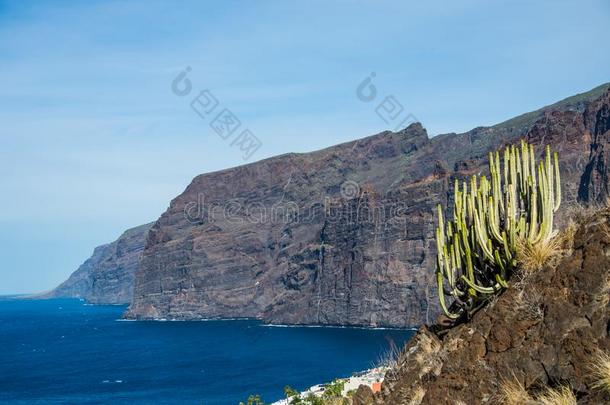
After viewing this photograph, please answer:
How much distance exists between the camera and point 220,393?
302 feet

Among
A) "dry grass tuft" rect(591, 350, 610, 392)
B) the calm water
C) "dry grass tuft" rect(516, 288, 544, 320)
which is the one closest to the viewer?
"dry grass tuft" rect(591, 350, 610, 392)

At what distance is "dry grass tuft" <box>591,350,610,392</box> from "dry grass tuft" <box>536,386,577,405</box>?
0.43m

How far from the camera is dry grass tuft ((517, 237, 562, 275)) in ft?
41.4

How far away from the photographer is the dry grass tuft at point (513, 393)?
11000 mm

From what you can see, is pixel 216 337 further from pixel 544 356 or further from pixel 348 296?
pixel 544 356

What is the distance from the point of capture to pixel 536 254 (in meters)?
12.7

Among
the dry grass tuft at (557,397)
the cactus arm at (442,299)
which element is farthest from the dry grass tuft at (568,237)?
the dry grass tuft at (557,397)

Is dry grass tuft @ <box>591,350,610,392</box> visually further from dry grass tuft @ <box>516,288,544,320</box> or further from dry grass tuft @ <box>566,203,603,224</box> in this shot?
dry grass tuft @ <box>566,203,603,224</box>

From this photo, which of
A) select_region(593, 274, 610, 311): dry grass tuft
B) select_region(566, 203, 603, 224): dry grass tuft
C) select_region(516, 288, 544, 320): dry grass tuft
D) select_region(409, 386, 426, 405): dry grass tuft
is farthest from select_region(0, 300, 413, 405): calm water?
select_region(593, 274, 610, 311): dry grass tuft

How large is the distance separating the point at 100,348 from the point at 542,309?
154 meters

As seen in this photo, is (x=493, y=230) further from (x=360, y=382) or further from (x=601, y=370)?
(x=360, y=382)

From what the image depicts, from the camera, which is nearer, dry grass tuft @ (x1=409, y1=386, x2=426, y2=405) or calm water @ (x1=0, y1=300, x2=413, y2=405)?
dry grass tuft @ (x1=409, y1=386, x2=426, y2=405)

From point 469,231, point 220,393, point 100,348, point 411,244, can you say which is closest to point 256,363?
point 220,393

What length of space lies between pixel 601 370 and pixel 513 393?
1564 millimetres
